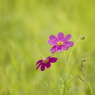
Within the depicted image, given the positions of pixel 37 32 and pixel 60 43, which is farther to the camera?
pixel 37 32

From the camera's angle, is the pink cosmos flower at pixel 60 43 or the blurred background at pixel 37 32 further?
the blurred background at pixel 37 32

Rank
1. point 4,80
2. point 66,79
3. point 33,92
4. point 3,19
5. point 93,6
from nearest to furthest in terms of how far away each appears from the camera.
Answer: point 66,79 < point 4,80 < point 33,92 < point 3,19 < point 93,6

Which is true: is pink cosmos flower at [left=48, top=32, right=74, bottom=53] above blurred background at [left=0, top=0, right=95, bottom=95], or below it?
below

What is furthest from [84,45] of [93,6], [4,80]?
[4,80]

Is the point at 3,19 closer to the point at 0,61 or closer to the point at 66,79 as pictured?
the point at 0,61

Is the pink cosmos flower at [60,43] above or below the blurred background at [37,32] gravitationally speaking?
below

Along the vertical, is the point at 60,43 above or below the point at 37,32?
below

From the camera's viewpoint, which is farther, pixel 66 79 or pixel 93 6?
pixel 93 6

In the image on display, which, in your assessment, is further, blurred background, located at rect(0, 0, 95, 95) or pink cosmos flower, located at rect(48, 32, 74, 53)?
blurred background, located at rect(0, 0, 95, 95)
